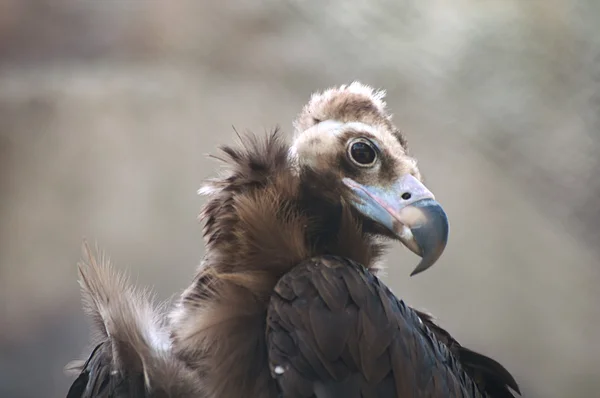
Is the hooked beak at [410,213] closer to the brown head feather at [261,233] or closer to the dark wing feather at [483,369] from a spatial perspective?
the brown head feather at [261,233]

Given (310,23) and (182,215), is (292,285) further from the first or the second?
(310,23)

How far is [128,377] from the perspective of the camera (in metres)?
0.84

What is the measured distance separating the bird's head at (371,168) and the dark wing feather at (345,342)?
0.42 ft

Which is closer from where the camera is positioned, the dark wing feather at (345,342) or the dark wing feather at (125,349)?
the dark wing feather at (345,342)

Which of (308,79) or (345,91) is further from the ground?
(308,79)

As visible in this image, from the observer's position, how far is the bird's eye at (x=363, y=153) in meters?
0.94

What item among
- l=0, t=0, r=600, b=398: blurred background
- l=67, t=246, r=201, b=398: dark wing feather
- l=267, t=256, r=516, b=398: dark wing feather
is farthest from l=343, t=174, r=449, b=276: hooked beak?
l=0, t=0, r=600, b=398: blurred background

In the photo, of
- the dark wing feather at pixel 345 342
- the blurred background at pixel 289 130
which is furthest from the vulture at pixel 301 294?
the blurred background at pixel 289 130

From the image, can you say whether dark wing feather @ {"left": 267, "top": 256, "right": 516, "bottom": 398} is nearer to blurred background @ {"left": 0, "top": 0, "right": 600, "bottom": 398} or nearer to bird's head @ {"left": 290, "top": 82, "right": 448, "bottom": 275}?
bird's head @ {"left": 290, "top": 82, "right": 448, "bottom": 275}

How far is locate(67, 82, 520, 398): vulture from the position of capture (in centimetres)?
71

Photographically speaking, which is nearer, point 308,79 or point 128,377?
point 128,377

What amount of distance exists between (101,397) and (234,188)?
1.13 feet

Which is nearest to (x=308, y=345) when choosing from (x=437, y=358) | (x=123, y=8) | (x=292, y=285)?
(x=292, y=285)

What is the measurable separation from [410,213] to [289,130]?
2.68 feet
